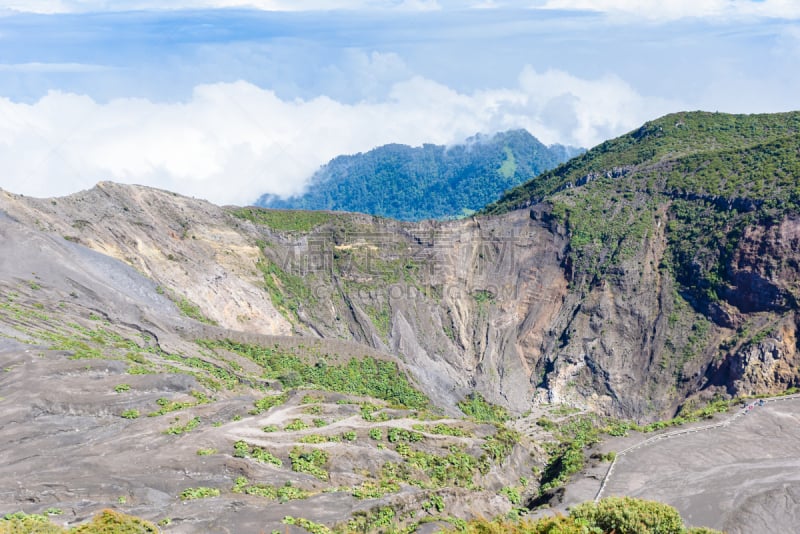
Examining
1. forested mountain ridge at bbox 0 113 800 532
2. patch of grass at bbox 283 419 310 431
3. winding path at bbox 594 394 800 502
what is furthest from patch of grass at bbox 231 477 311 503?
winding path at bbox 594 394 800 502

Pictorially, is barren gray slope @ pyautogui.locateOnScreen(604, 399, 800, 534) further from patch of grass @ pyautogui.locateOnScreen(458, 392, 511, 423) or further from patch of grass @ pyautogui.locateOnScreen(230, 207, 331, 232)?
patch of grass @ pyautogui.locateOnScreen(230, 207, 331, 232)

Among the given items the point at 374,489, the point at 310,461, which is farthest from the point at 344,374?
the point at 374,489

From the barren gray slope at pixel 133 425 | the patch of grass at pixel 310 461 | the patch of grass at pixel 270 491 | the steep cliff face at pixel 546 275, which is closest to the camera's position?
the barren gray slope at pixel 133 425

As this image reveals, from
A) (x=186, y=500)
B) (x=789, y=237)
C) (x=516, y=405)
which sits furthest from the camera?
(x=516, y=405)

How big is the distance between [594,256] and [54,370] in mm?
57006

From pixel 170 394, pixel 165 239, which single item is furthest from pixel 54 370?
pixel 165 239

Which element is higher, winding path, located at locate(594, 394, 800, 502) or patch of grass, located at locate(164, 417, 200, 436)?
patch of grass, located at locate(164, 417, 200, 436)

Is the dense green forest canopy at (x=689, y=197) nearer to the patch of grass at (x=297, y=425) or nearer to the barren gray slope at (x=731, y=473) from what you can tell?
the barren gray slope at (x=731, y=473)

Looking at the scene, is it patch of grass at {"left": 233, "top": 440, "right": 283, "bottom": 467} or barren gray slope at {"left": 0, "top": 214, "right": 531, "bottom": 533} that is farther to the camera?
patch of grass at {"left": 233, "top": 440, "right": 283, "bottom": 467}

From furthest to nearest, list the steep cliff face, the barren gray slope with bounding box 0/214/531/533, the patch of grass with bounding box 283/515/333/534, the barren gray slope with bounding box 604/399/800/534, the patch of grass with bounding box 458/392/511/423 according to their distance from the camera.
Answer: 1. the steep cliff face
2. the patch of grass with bounding box 458/392/511/423
3. the barren gray slope with bounding box 604/399/800/534
4. the barren gray slope with bounding box 0/214/531/533
5. the patch of grass with bounding box 283/515/333/534

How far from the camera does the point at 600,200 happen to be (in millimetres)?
87062

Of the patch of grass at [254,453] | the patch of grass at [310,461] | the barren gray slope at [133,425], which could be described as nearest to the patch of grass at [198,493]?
the barren gray slope at [133,425]

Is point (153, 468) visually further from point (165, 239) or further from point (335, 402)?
point (165, 239)

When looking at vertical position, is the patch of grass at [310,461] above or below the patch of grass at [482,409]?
above
